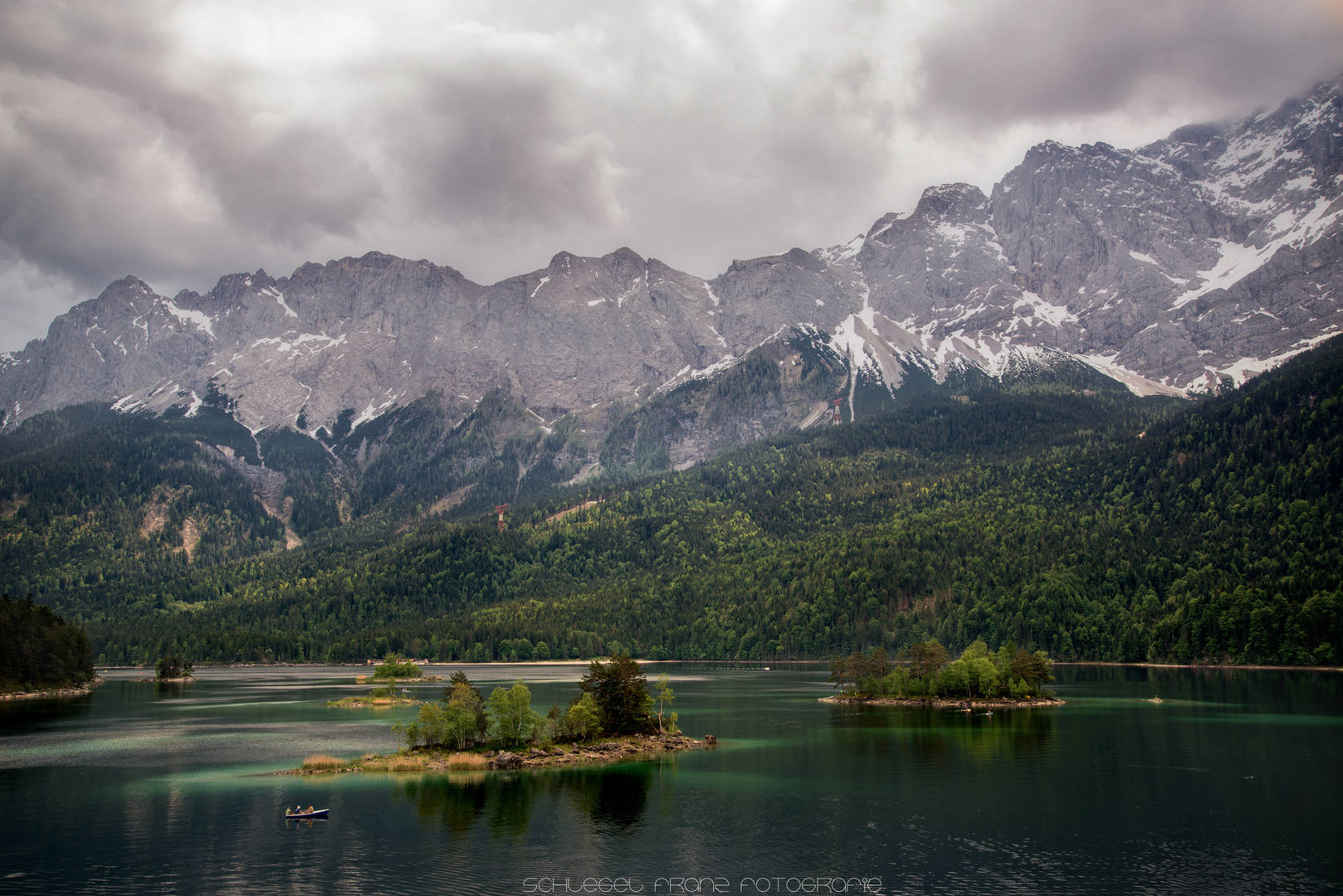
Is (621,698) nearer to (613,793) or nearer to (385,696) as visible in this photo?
(613,793)

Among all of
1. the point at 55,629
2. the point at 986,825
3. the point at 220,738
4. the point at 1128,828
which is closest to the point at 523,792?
the point at 986,825

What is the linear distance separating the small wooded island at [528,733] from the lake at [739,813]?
173 inches

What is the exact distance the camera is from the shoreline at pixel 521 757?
90.1m

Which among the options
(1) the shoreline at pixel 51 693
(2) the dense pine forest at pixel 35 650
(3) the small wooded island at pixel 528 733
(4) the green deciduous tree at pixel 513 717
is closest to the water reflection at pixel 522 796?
(3) the small wooded island at pixel 528 733

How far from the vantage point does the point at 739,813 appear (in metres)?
70.6

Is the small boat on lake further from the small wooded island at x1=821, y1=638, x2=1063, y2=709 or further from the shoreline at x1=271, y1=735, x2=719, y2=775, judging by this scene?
the small wooded island at x1=821, y1=638, x2=1063, y2=709

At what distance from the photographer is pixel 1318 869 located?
2110 inches

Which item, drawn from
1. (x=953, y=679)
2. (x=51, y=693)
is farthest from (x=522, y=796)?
(x=51, y=693)

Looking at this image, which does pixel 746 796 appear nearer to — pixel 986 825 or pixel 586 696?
pixel 986 825

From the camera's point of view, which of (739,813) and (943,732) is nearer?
(739,813)

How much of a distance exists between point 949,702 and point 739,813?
84.6m

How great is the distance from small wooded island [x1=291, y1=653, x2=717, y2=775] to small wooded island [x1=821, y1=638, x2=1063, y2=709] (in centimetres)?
5481

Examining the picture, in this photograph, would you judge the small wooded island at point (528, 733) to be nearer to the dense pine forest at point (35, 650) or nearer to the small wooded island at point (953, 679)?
the small wooded island at point (953, 679)

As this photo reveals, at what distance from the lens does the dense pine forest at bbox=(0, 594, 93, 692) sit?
516 ft
